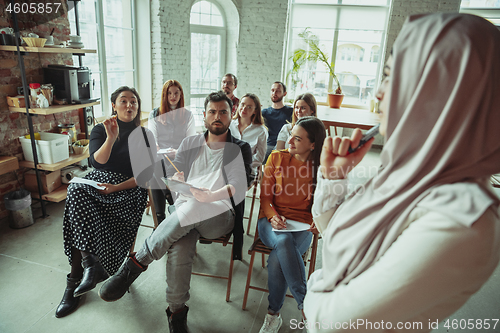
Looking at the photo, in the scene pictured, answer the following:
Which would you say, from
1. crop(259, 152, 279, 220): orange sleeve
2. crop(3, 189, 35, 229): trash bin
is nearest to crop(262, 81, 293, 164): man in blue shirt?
crop(259, 152, 279, 220): orange sleeve

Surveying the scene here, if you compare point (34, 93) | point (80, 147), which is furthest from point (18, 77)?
point (80, 147)

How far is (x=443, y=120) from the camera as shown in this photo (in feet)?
2.17

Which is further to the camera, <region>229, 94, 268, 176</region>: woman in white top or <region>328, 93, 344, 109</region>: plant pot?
<region>328, 93, 344, 109</region>: plant pot

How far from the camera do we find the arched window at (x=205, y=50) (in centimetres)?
559

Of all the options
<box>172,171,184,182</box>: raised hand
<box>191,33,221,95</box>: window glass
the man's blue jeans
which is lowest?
the man's blue jeans

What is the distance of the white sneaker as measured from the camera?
1854 millimetres

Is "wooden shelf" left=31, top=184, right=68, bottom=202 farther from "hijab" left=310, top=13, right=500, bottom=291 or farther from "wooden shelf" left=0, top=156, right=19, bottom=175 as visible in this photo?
"hijab" left=310, top=13, right=500, bottom=291

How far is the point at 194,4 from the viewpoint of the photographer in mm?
5406

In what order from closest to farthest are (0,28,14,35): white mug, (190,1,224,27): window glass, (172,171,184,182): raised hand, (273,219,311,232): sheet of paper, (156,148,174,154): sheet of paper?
(273,219,311,232): sheet of paper → (172,171,184,182): raised hand → (0,28,14,35): white mug → (156,148,174,154): sheet of paper → (190,1,224,27): window glass

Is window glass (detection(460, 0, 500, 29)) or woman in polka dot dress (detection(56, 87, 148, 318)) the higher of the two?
window glass (detection(460, 0, 500, 29))

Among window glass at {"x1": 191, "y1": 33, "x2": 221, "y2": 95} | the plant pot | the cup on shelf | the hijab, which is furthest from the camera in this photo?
the plant pot

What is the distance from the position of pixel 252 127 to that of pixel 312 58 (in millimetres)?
3566

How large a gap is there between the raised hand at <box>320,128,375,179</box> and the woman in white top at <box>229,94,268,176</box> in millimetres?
2147

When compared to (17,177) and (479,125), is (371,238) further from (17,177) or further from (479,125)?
(17,177)
